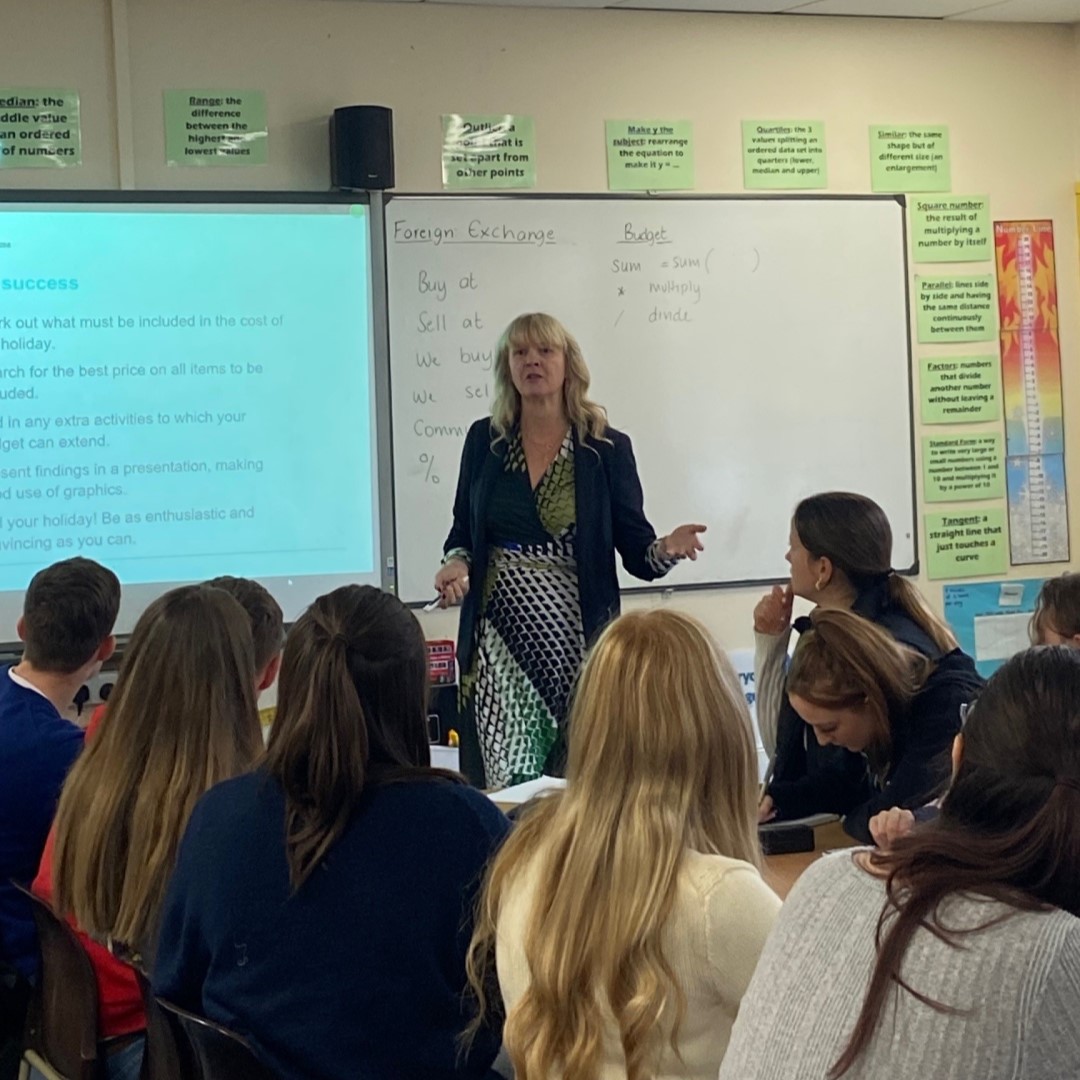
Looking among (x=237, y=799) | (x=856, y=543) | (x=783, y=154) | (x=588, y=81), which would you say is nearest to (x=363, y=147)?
(x=588, y=81)

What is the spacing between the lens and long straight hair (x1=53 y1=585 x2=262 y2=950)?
192 cm

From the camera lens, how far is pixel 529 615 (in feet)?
10.8

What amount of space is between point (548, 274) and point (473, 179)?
1.19ft

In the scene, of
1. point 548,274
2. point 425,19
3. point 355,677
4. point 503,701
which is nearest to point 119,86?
point 425,19

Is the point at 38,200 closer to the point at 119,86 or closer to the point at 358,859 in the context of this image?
the point at 119,86

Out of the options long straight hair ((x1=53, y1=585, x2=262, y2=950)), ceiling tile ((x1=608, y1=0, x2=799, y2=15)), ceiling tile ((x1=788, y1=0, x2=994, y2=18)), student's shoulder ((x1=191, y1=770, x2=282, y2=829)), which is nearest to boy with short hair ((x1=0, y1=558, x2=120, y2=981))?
long straight hair ((x1=53, y1=585, x2=262, y2=950))

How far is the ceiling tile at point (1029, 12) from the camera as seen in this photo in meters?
4.56

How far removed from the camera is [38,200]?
3.94 metres

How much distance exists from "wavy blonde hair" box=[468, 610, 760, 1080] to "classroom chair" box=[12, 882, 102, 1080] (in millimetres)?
640

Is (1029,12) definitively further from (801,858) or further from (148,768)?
(148,768)

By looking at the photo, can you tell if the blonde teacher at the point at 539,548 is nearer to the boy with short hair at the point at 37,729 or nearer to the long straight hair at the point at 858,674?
the long straight hair at the point at 858,674

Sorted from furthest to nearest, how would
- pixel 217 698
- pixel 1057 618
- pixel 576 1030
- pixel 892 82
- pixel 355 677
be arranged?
pixel 892 82 → pixel 1057 618 → pixel 217 698 → pixel 355 677 → pixel 576 1030

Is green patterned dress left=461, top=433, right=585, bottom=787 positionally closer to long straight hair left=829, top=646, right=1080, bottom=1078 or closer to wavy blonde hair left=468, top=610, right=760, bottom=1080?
wavy blonde hair left=468, top=610, right=760, bottom=1080

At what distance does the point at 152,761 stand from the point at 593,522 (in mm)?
1508
